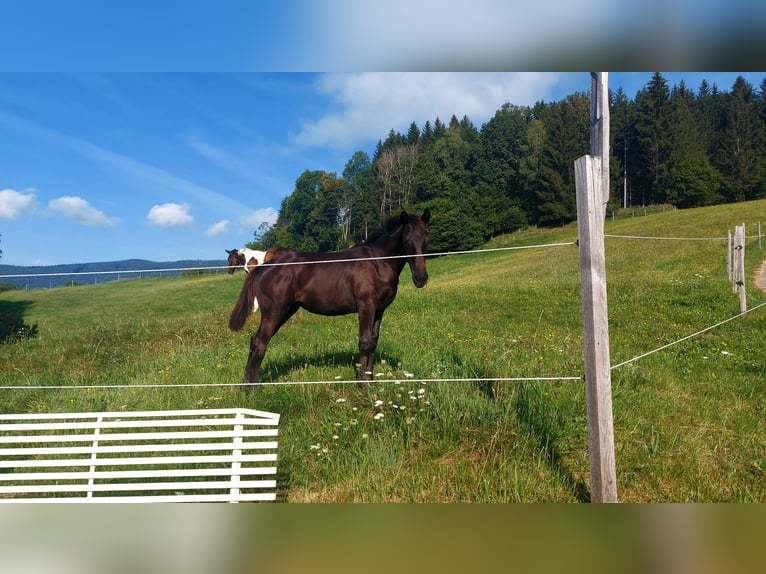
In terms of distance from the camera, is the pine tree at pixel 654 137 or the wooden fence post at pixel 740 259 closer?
the wooden fence post at pixel 740 259

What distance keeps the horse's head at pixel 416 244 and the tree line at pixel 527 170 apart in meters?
0.92

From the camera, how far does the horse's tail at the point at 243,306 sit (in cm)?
403

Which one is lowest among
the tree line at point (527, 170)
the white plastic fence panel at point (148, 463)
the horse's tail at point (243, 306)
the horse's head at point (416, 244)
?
the white plastic fence panel at point (148, 463)

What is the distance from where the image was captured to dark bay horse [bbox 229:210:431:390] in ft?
12.9

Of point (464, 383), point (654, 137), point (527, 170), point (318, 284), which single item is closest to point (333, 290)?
point (318, 284)

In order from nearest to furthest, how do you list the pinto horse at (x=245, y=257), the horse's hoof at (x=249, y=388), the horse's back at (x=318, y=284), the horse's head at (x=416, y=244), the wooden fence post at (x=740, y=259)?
the horse's head at (x=416, y=244), the horse's hoof at (x=249, y=388), the horse's back at (x=318, y=284), the pinto horse at (x=245, y=257), the wooden fence post at (x=740, y=259)

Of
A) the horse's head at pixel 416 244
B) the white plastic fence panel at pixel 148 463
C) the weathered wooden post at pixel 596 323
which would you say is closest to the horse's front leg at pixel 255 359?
the white plastic fence panel at pixel 148 463

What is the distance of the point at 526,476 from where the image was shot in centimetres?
263

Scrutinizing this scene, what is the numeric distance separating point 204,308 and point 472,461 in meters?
6.09

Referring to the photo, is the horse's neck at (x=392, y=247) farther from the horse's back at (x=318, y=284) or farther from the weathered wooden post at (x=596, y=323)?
the weathered wooden post at (x=596, y=323)

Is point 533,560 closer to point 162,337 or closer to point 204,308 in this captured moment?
point 162,337

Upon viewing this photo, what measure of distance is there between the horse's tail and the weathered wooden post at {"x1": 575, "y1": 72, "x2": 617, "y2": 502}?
297cm

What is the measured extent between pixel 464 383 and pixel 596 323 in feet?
5.04

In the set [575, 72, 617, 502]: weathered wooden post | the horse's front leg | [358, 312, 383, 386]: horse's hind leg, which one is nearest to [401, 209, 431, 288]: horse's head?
[358, 312, 383, 386]: horse's hind leg
